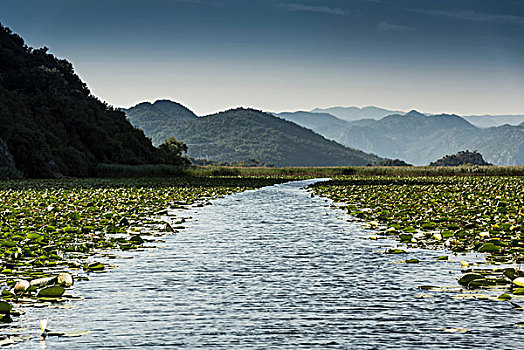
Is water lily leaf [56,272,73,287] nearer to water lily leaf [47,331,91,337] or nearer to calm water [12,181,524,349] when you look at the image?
calm water [12,181,524,349]

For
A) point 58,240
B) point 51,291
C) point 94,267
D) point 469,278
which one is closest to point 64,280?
point 51,291

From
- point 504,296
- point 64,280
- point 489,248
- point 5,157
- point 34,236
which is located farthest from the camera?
point 5,157

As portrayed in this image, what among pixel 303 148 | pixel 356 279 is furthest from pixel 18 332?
pixel 303 148

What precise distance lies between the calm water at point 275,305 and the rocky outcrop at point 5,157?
114 ft

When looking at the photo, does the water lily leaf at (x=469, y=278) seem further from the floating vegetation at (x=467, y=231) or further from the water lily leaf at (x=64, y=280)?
the water lily leaf at (x=64, y=280)

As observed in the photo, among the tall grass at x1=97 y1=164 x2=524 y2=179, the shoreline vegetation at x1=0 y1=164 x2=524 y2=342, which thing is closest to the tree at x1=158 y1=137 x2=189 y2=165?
the tall grass at x1=97 y1=164 x2=524 y2=179

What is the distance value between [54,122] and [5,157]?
1708cm

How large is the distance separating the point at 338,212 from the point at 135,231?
25.8 feet

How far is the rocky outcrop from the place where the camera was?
4096cm

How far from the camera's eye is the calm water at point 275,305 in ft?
16.7

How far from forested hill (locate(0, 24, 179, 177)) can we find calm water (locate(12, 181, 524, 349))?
126 feet

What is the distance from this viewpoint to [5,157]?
41.4m

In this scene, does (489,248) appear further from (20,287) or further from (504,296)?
(20,287)

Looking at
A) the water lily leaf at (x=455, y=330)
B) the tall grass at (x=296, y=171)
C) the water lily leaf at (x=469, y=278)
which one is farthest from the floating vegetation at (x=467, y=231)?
the tall grass at (x=296, y=171)
